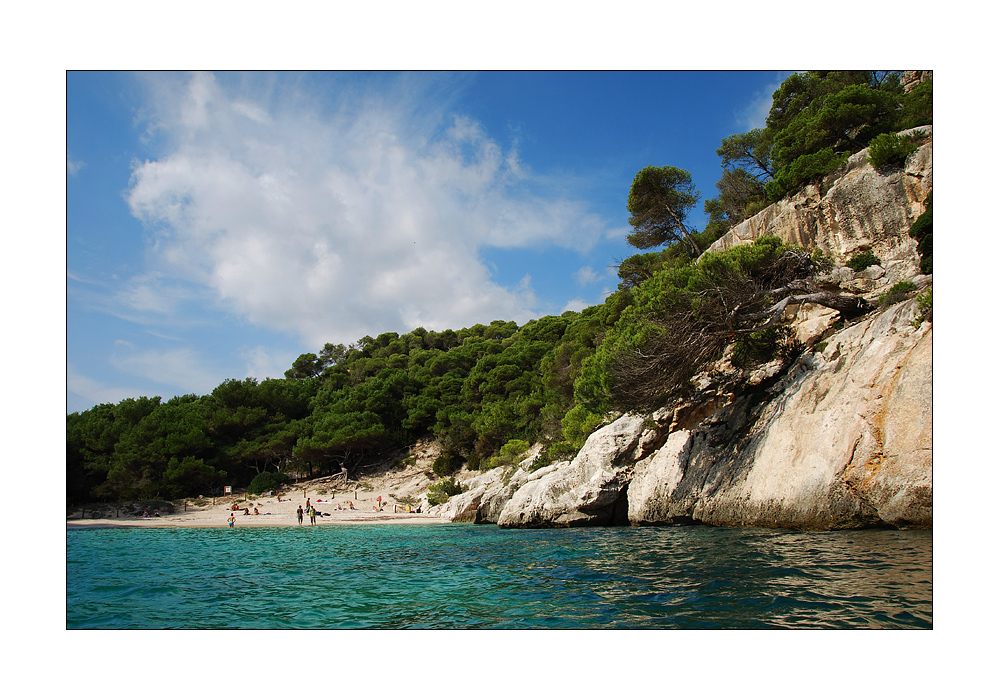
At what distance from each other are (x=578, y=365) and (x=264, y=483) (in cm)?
2769

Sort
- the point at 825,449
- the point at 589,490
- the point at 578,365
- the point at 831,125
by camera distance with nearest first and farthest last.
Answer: the point at 825,449
the point at 589,490
the point at 831,125
the point at 578,365

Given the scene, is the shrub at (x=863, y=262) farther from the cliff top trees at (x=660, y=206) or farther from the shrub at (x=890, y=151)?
the cliff top trees at (x=660, y=206)

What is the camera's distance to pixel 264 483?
39250 millimetres

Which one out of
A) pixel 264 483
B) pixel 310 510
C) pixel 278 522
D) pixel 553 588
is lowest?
pixel 264 483

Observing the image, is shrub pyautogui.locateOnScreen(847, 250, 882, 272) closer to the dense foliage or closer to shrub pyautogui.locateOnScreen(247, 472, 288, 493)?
the dense foliage

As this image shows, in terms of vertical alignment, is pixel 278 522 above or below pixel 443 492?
below

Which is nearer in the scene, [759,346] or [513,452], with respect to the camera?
[759,346]

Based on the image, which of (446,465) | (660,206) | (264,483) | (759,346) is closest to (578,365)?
(660,206)

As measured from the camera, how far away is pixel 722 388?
50.0 ft

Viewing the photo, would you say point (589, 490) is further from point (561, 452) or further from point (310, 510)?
point (310, 510)

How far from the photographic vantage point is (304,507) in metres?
33.1

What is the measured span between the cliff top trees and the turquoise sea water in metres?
21.5

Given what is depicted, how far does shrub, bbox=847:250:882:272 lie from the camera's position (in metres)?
15.7

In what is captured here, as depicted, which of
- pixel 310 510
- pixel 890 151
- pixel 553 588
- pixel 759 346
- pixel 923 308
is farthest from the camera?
pixel 310 510
